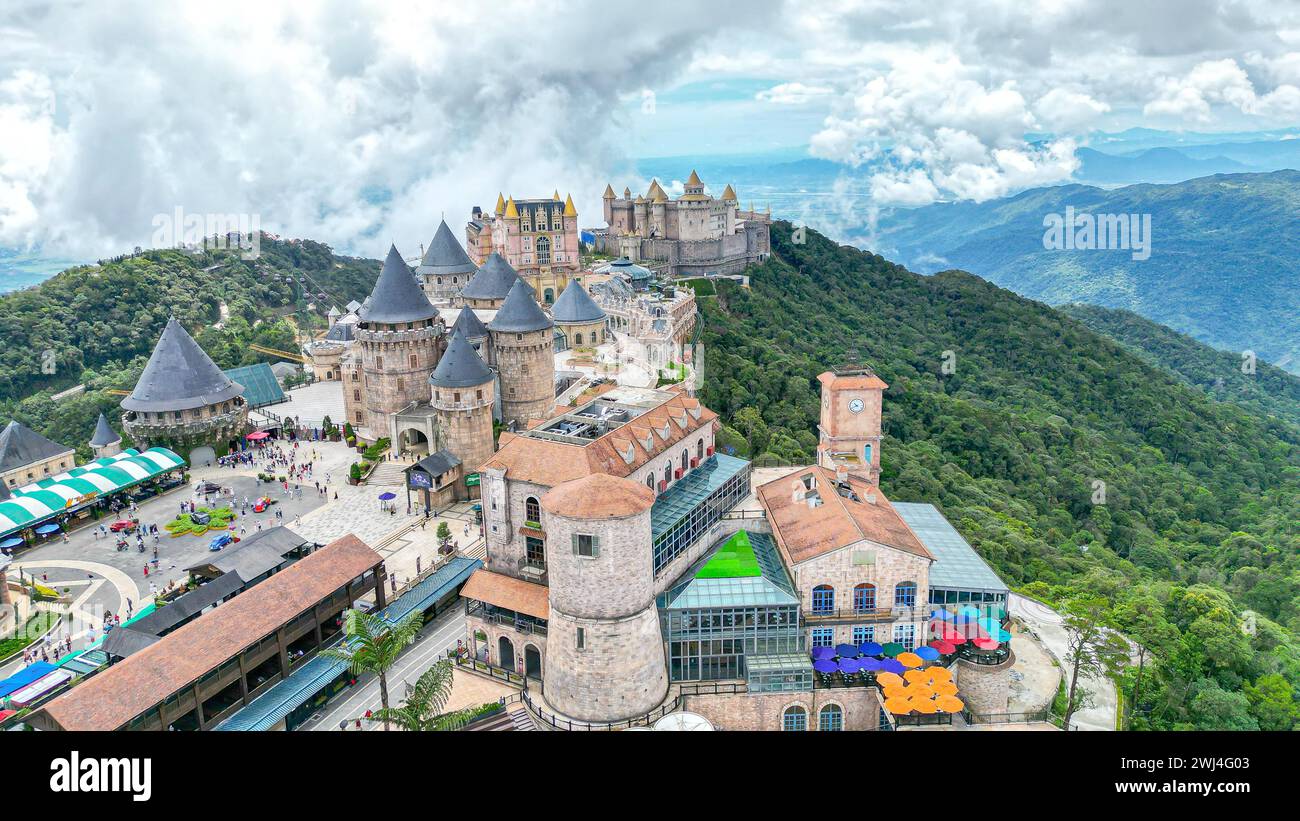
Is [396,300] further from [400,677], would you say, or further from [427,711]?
[427,711]

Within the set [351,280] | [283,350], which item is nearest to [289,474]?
[283,350]

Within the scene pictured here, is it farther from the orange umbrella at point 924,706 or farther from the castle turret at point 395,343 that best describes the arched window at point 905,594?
the castle turret at point 395,343

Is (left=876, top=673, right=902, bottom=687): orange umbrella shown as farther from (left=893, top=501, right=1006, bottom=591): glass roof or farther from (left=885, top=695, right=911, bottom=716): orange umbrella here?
(left=893, top=501, right=1006, bottom=591): glass roof

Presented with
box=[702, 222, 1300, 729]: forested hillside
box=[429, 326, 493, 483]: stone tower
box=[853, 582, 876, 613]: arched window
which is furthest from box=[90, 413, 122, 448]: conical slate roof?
box=[853, 582, 876, 613]: arched window

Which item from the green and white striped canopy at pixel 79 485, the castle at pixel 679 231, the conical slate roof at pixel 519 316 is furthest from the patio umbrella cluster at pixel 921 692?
the castle at pixel 679 231

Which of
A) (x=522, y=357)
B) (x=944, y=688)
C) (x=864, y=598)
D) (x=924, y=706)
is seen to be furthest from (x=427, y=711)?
(x=522, y=357)

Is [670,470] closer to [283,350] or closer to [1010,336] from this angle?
[283,350]
